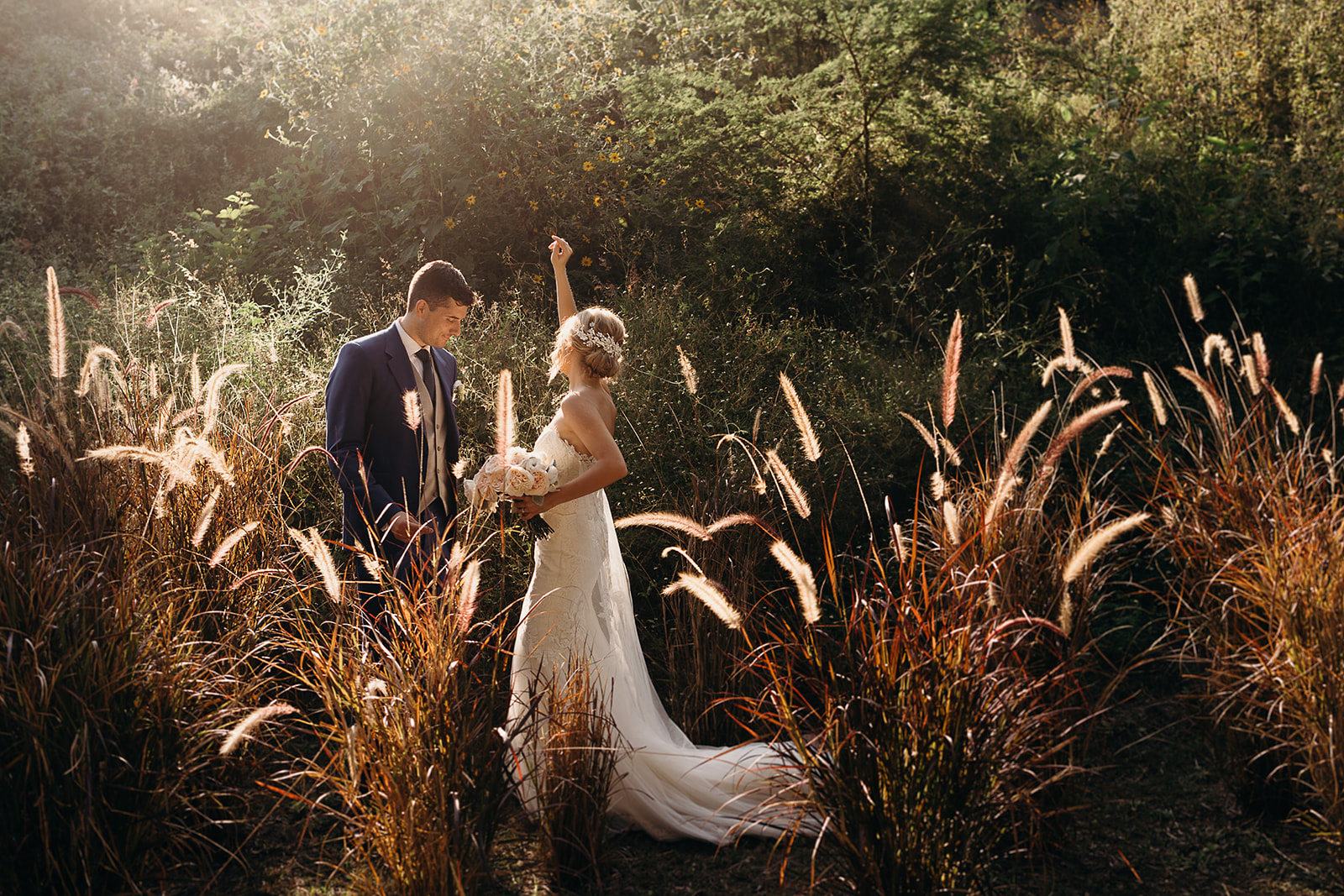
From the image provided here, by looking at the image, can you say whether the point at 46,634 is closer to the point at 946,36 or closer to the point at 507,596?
the point at 507,596

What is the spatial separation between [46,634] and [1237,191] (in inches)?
344

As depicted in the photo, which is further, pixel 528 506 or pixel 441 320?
pixel 441 320

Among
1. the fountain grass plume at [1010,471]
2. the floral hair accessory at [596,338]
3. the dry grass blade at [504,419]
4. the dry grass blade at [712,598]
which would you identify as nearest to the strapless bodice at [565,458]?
the floral hair accessory at [596,338]

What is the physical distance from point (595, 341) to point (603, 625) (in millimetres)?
1188

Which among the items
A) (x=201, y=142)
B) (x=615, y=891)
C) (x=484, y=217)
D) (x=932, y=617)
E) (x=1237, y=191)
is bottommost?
(x=615, y=891)

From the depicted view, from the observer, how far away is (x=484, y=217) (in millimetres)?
7926

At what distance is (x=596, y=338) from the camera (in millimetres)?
3754

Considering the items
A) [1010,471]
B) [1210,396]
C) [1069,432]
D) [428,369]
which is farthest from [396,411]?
[1210,396]

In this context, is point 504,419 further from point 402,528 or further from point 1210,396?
point 1210,396

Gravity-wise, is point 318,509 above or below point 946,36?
below

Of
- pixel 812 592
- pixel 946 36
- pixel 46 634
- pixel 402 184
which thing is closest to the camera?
pixel 812 592

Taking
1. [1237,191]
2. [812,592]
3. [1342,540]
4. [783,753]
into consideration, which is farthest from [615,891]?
[1237,191]

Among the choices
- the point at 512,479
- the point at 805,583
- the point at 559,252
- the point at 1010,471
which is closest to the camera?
the point at 805,583

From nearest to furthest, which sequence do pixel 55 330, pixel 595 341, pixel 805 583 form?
1. pixel 805 583
2. pixel 55 330
3. pixel 595 341
